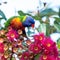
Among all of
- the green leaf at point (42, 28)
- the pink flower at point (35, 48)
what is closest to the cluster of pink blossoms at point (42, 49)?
the pink flower at point (35, 48)

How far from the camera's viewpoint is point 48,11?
2.80 ft

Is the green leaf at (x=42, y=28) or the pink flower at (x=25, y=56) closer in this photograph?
the pink flower at (x=25, y=56)

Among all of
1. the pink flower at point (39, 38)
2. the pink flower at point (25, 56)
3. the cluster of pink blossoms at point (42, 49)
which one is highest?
the pink flower at point (39, 38)

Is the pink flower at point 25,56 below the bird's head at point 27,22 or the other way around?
below

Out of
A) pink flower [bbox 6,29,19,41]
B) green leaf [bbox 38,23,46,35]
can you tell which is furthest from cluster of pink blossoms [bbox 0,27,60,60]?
green leaf [bbox 38,23,46,35]

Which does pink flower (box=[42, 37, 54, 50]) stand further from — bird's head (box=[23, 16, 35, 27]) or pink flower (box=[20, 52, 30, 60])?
bird's head (box=[23, 16, 35, 27])

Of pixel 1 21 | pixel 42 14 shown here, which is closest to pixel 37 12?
pixel 42 14

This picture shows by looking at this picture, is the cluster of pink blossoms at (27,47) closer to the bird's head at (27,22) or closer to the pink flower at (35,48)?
the pink flower at (35,48)

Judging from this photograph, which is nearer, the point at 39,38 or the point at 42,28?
the point at 39,38

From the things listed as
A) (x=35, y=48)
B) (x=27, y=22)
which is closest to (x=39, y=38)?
(x=35, y=48)

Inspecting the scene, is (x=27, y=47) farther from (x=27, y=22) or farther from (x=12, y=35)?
(x=27, y=22)

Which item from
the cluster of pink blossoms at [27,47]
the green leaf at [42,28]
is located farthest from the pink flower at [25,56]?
the green leaf at [42,28]

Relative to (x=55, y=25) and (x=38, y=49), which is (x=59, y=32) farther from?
(x=38, y=49)

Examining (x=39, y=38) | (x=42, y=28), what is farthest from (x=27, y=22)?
(x=39, y=38)
